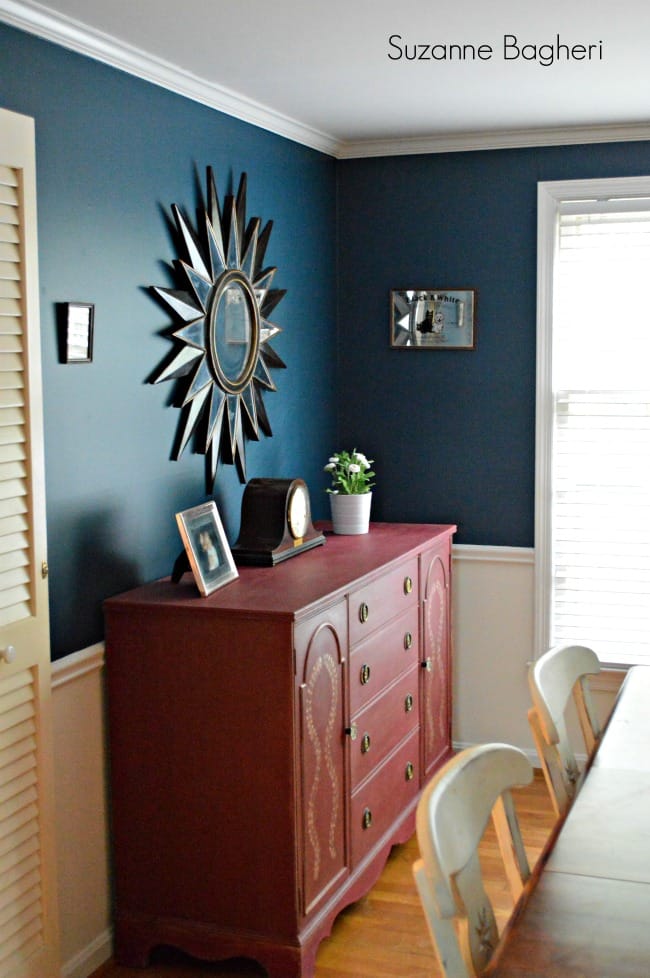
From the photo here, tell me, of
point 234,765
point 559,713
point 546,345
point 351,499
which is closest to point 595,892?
point 559,713

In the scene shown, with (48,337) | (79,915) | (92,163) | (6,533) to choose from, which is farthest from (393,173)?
(79,915)

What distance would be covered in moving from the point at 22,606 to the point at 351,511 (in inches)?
67.2

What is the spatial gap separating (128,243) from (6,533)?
979 millimetres

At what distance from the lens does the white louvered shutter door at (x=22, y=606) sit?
2.44m

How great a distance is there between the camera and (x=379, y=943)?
316cm

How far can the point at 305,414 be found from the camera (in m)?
4.33

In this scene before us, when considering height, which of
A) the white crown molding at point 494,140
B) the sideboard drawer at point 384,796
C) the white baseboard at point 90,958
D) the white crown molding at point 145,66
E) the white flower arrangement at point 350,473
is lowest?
the white baseboard at point 90,958

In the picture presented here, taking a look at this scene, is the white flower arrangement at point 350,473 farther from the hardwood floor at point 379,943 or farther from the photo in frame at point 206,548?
the hardwood floor at point 379,943

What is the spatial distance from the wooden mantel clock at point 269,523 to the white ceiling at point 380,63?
123 centimetres

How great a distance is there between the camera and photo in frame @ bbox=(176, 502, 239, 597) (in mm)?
2945

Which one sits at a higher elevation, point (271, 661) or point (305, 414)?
point (305, 414)

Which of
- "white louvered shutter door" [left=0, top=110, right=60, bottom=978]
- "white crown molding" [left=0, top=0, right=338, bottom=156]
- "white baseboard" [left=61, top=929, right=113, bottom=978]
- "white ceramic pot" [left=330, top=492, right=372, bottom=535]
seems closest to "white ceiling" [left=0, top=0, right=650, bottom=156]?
"white crown molding" [left=0, top=0, right=338, bottom=156]

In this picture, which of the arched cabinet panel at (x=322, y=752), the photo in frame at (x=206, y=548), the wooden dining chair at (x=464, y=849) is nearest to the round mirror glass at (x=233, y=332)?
the photo in frame at (x=206, y=548)

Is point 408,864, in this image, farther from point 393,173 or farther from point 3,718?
point 393,173
